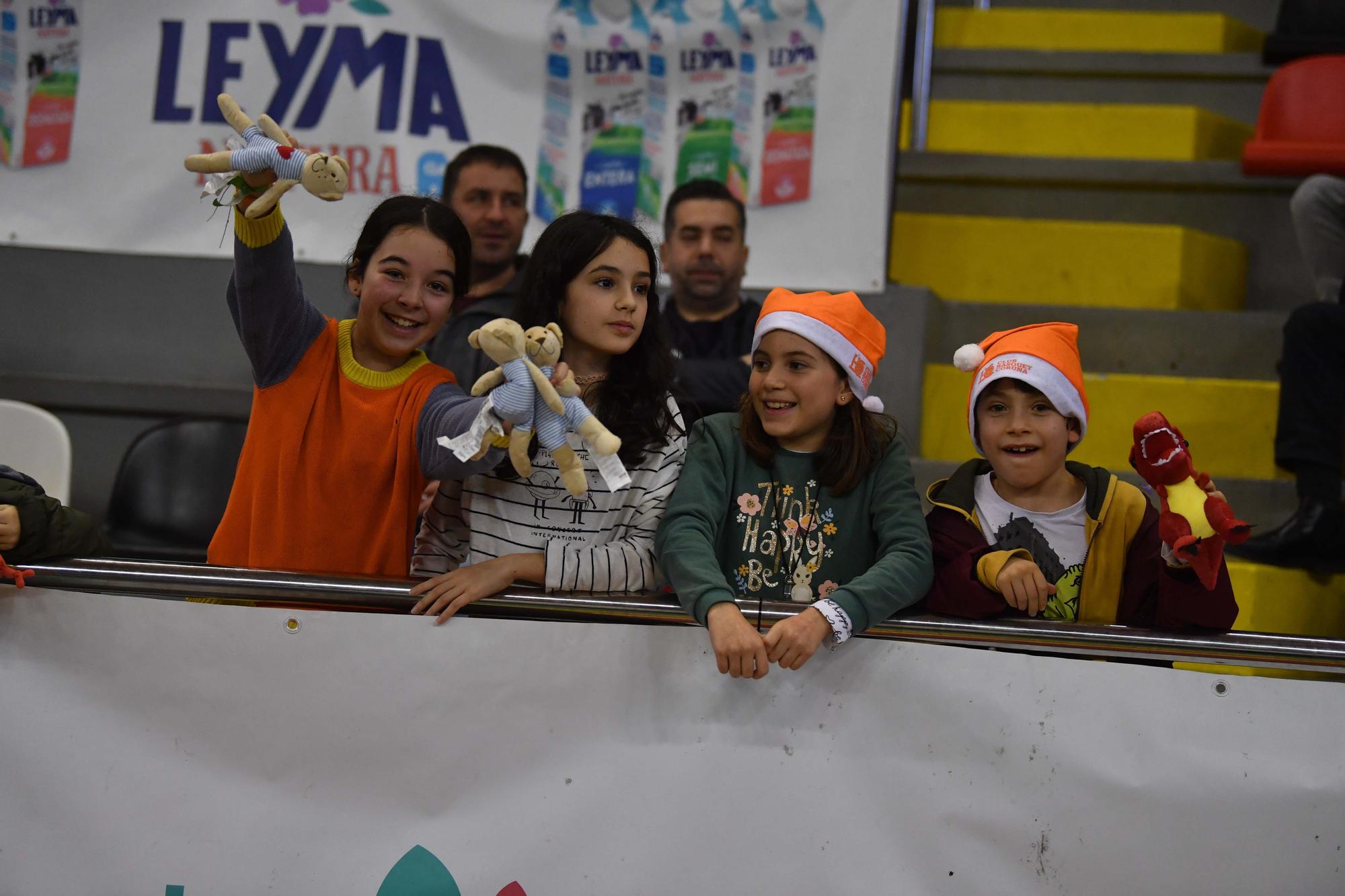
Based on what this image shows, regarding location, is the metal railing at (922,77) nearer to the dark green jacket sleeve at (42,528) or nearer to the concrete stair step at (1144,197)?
the concrete stair step at (1144,197)

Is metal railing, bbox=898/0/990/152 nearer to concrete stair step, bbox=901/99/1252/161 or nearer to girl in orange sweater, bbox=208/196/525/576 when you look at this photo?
concrete stair step, bbox=901/99/1252/161

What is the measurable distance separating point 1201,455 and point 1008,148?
5.43 ft

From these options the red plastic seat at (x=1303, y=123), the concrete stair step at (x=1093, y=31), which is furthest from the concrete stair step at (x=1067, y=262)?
the concrete stair step at (x=1093, y=31)

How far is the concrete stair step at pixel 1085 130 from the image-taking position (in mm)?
4488

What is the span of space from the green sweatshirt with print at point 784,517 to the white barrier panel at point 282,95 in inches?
72.2

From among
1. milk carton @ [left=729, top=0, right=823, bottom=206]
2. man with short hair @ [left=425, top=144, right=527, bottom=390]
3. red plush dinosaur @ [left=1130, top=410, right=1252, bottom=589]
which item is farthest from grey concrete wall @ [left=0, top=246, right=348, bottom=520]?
red plush dinosaur @ [left=1130, top=410, right=1252, bottom=589]

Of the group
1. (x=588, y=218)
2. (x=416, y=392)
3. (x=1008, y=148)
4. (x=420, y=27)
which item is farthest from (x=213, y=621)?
(x=1008, y=148)

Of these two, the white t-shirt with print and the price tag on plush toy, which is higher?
the price tag on plush toy

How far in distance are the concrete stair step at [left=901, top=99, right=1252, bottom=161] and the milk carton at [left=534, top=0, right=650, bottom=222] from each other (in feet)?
4.35

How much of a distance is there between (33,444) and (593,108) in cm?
202

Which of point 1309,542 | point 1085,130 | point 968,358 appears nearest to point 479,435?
point 968,358

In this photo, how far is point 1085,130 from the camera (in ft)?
15.2

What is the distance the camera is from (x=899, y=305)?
3.70 metres

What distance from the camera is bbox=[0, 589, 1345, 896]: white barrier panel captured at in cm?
182
